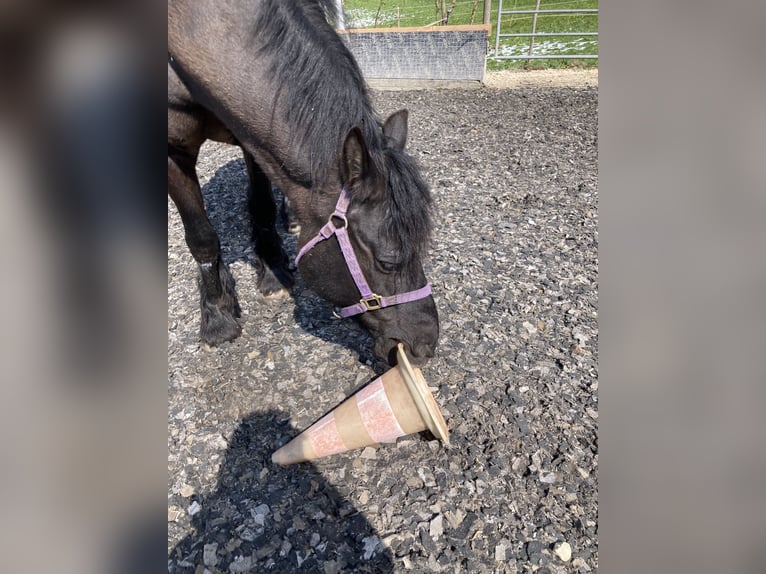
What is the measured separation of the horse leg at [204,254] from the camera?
132 inches

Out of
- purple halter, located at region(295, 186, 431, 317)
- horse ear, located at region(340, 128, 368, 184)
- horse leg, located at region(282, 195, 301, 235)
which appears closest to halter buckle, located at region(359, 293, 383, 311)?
purple halter, located at region(295, 186, 431, 317)

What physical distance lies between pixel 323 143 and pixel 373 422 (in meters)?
1.57

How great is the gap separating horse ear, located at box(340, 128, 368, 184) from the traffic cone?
989 millimetres

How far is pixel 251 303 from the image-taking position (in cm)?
423

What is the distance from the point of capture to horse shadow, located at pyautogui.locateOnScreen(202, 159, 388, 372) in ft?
12.1

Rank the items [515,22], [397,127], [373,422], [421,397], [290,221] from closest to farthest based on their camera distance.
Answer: [421,397] < [373,422] < [397,127] < [290,221] < [515,22]

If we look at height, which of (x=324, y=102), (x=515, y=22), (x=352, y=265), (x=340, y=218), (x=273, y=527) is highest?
(x=324, y=102)

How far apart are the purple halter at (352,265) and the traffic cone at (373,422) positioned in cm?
28

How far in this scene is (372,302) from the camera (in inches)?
104

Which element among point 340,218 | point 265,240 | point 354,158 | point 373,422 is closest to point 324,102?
point 354,158

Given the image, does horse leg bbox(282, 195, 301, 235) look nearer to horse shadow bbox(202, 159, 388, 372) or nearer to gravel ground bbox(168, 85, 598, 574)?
horse shadow bbox(202, 159, 388, 372)
